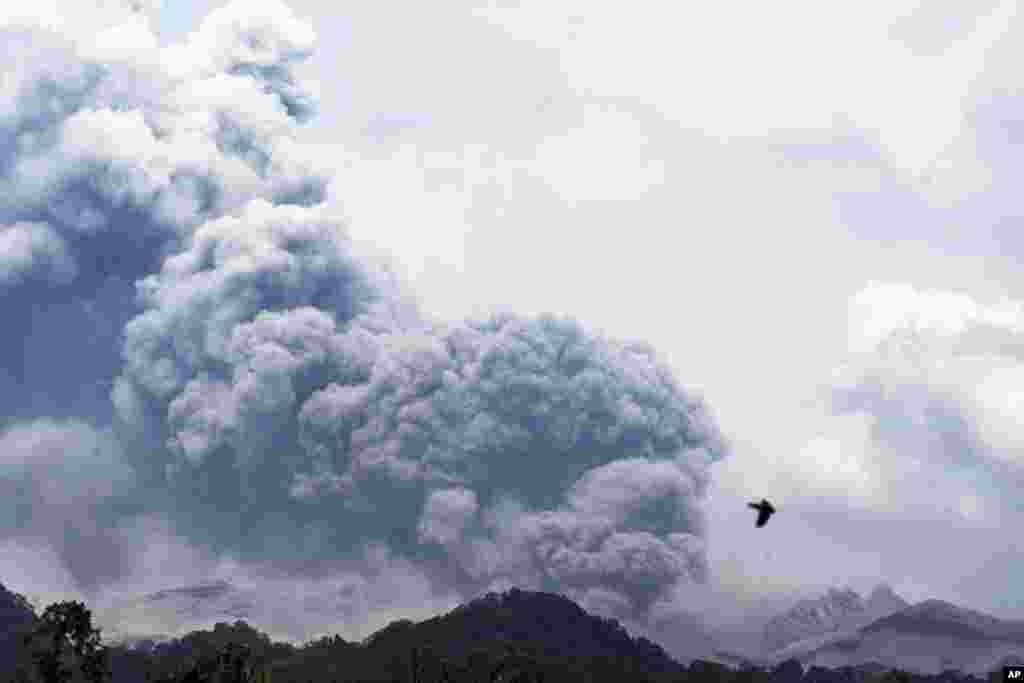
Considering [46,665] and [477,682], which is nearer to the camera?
[46,665]

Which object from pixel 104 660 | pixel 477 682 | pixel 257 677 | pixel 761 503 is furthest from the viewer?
pixel 477 682

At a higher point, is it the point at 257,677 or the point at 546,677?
the point at 546,677

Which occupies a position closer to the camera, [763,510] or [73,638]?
[763,510]

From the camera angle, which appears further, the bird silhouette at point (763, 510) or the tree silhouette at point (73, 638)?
the tree silhouette at point (73, 638)

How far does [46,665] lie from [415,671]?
11426cm

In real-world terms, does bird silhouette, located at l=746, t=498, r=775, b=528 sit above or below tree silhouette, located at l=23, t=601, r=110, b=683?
below

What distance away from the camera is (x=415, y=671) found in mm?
195000

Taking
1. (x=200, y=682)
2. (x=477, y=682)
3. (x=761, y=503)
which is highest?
(x=477, y=682)

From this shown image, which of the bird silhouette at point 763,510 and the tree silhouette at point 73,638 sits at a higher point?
the tree silhouette at point 73,638

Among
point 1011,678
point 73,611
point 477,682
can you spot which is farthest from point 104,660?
point 477,682

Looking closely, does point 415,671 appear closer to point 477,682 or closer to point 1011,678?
point 477,682

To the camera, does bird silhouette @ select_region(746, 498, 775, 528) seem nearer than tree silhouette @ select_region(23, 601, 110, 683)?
Yes

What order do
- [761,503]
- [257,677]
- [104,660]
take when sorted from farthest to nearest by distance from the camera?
[257,677] → [104,660] → [761,503]

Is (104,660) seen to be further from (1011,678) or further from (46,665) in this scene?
(1011,678)
